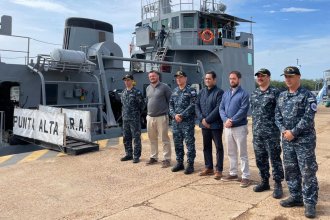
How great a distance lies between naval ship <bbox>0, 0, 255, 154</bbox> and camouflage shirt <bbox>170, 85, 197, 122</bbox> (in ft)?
8.77

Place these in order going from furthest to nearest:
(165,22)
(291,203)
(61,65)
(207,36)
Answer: (165,22)
(207,36)
(61,65)
(291,203)

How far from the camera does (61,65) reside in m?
9.58

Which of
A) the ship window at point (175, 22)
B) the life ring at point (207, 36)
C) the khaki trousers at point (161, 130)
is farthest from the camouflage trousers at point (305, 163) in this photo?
the ship window at point (175, 22)

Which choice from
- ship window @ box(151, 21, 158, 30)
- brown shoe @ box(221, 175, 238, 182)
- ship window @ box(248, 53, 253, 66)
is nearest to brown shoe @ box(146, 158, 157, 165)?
brown shoe @ box(221, 175, 238, 182)

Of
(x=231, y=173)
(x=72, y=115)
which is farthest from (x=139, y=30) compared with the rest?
(x=231, y=173)

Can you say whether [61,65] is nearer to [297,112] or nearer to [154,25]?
[297,112]

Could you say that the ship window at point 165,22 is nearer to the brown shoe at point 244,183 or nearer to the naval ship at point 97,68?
the naval ship at point 97,68

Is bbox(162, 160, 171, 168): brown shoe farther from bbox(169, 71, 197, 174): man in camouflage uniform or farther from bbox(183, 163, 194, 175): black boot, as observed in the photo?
bbox(183, 163, 194, 175): black boot

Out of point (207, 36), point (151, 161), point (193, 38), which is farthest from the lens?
point (193, 38)

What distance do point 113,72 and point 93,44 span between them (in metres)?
1.76

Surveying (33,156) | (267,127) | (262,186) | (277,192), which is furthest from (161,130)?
(33,156)

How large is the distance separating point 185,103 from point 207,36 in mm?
11084

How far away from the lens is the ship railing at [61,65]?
9352 millimetres

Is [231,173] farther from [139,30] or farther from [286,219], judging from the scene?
[139,30]
